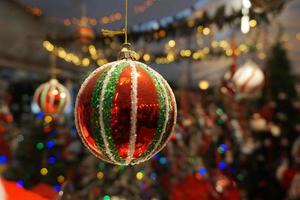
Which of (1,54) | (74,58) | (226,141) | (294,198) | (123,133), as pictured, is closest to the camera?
(123,133)

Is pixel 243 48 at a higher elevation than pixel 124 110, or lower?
higher

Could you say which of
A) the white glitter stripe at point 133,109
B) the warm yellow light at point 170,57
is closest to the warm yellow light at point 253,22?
the warm yellow light at point 170,57

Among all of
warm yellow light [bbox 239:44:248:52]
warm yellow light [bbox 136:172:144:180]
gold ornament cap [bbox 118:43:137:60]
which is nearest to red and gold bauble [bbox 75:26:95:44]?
warm yellow light [bbox 136:172:144:180]

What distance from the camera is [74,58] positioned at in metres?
3.84

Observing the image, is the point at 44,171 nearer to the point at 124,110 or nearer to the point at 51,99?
the point at 51,99

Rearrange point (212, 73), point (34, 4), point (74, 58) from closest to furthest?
point (34, 4) < point (74, 58) < point (212, 73)

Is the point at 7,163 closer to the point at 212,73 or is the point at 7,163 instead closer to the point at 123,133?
the point at 123,133

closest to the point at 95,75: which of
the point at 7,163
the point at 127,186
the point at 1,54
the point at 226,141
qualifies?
the point at 127,186

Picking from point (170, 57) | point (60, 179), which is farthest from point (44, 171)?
point (170, 57)

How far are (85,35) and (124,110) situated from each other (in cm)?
261

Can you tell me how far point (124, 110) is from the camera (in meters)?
1.12

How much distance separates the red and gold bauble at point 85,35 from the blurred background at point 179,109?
0.02m

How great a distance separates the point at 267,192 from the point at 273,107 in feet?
2.97

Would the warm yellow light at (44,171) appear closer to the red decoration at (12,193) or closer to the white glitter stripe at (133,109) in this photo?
the red decoration at (12,193)
